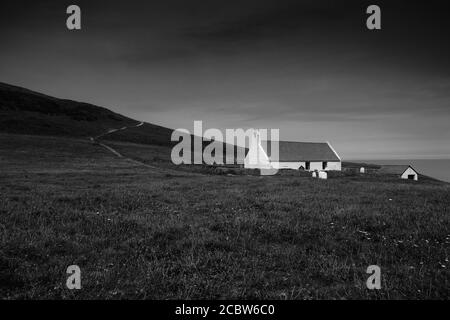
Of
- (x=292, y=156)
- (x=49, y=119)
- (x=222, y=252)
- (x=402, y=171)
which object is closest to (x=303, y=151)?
(x=292, y=156)

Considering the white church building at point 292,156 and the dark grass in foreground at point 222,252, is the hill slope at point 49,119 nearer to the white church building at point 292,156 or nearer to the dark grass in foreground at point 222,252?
the white church building at point 292,156

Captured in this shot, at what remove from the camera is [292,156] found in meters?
70.6

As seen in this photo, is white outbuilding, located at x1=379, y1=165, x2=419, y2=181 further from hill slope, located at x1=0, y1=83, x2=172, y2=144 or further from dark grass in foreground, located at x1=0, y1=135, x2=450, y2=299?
hill slope, located at x1=0, y1=83, x2=172, y2=144

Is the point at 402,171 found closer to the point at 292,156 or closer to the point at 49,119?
the point at 292,156

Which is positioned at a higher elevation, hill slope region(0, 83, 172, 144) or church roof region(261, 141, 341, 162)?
hill slope region(0, 83, 172, 144)

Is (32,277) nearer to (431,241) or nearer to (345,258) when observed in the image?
(345,258)

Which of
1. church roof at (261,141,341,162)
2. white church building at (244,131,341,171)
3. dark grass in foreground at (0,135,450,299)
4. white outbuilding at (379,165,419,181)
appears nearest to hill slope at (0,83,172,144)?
white church building at (244,131,341,171)

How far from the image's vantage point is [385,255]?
273 inches

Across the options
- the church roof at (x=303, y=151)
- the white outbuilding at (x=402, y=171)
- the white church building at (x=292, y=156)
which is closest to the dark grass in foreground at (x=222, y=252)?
the white church building at (x=292, y=156)

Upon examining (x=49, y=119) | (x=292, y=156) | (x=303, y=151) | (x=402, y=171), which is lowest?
(x=402, y=171)

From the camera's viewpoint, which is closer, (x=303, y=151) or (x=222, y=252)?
(x=222, y=252)

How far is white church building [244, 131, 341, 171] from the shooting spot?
66.8 meters

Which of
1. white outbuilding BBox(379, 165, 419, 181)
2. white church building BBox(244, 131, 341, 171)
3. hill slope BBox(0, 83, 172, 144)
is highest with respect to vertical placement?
hill slope BBox(0, 83, 172, 144)

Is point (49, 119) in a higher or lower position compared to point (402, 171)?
higher
